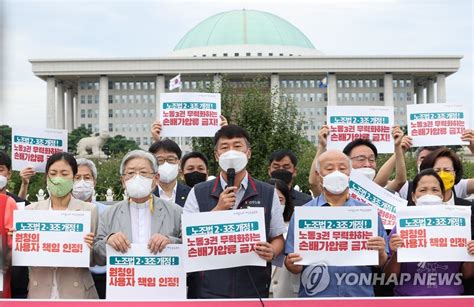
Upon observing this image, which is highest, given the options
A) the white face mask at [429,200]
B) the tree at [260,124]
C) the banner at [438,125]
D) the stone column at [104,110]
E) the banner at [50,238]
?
the stone column at [104,110]

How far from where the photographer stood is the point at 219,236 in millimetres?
4477

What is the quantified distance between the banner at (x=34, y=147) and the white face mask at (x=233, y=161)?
116 inches

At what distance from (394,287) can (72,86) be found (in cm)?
10070

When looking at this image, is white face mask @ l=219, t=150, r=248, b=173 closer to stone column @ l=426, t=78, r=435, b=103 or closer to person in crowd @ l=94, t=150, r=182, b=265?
person in crowd @ l=94, t=150, r=182, b=265

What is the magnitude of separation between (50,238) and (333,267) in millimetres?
2033

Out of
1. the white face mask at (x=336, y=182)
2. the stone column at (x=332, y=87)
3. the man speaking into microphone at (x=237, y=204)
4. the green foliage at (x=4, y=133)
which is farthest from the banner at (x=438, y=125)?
the stone column at (x=332, y=87)

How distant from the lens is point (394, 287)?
492 centimetres

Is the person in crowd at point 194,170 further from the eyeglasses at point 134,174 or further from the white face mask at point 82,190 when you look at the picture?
the eyeglasses at point 134,174

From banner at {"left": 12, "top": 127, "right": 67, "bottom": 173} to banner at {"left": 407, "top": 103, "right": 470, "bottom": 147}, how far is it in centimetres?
374

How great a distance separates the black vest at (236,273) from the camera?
4.65 meters

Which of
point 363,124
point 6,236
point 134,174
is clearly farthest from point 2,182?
point 363,124

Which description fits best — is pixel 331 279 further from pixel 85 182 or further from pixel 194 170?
pixel 194 170

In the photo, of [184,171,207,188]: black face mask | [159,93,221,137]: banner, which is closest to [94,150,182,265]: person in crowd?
[184,171,207,188]: black face mask

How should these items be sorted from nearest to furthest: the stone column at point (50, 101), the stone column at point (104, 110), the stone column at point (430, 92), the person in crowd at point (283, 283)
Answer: the person in crowd at point (283, 283) → the stone column at point (50, 101) → the stone column at point (104, 110) → the stone column at point (430, 92)
